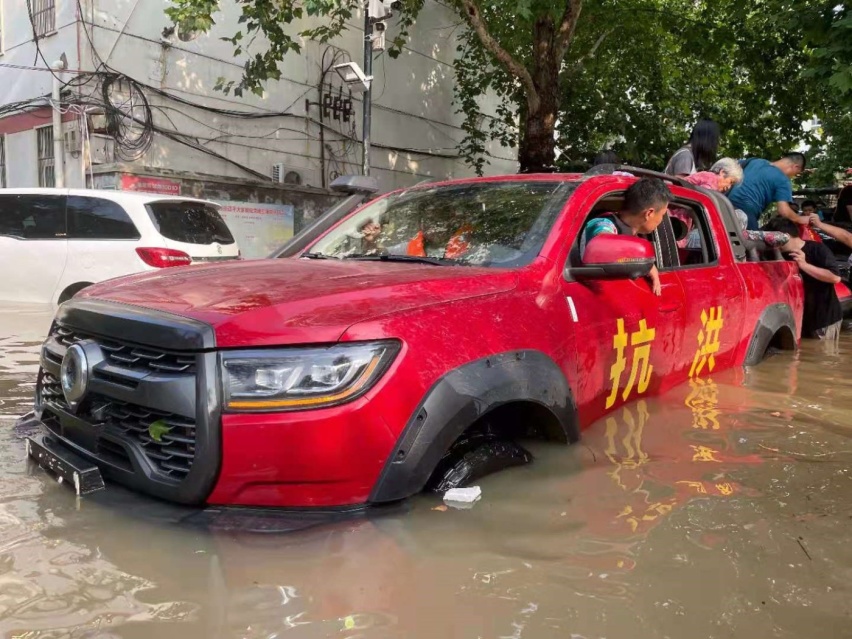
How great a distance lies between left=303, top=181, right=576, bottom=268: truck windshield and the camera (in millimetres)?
2951

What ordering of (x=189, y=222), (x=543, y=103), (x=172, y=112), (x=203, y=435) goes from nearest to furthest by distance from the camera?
(x=203, y=435), (x=189, y=222), (x=543, y=103), (x=172, y=112)

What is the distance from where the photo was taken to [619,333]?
3.14 metres

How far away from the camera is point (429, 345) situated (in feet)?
7.28

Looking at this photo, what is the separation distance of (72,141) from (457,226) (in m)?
9.94

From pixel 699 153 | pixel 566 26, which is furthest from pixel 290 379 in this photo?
pixel 566 26

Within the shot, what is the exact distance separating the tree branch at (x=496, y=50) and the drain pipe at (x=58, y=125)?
6.18 meters

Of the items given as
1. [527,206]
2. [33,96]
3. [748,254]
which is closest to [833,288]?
[748,254]

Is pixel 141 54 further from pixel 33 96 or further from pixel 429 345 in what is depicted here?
pixel 429 345

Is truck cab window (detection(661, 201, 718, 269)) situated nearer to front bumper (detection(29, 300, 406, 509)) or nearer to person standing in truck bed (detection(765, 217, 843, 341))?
person standing in truck bed (detection(765, 217, 843, 341))

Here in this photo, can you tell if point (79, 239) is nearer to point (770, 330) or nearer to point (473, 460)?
point (473, 460)

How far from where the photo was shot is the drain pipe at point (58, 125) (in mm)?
10981

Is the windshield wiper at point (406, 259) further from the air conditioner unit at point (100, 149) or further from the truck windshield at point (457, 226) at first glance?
the air conditioner unit at point (100, 149)

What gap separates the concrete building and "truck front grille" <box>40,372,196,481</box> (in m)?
9.00

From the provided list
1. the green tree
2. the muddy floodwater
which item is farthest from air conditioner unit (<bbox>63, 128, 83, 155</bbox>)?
the muddy floodwater
